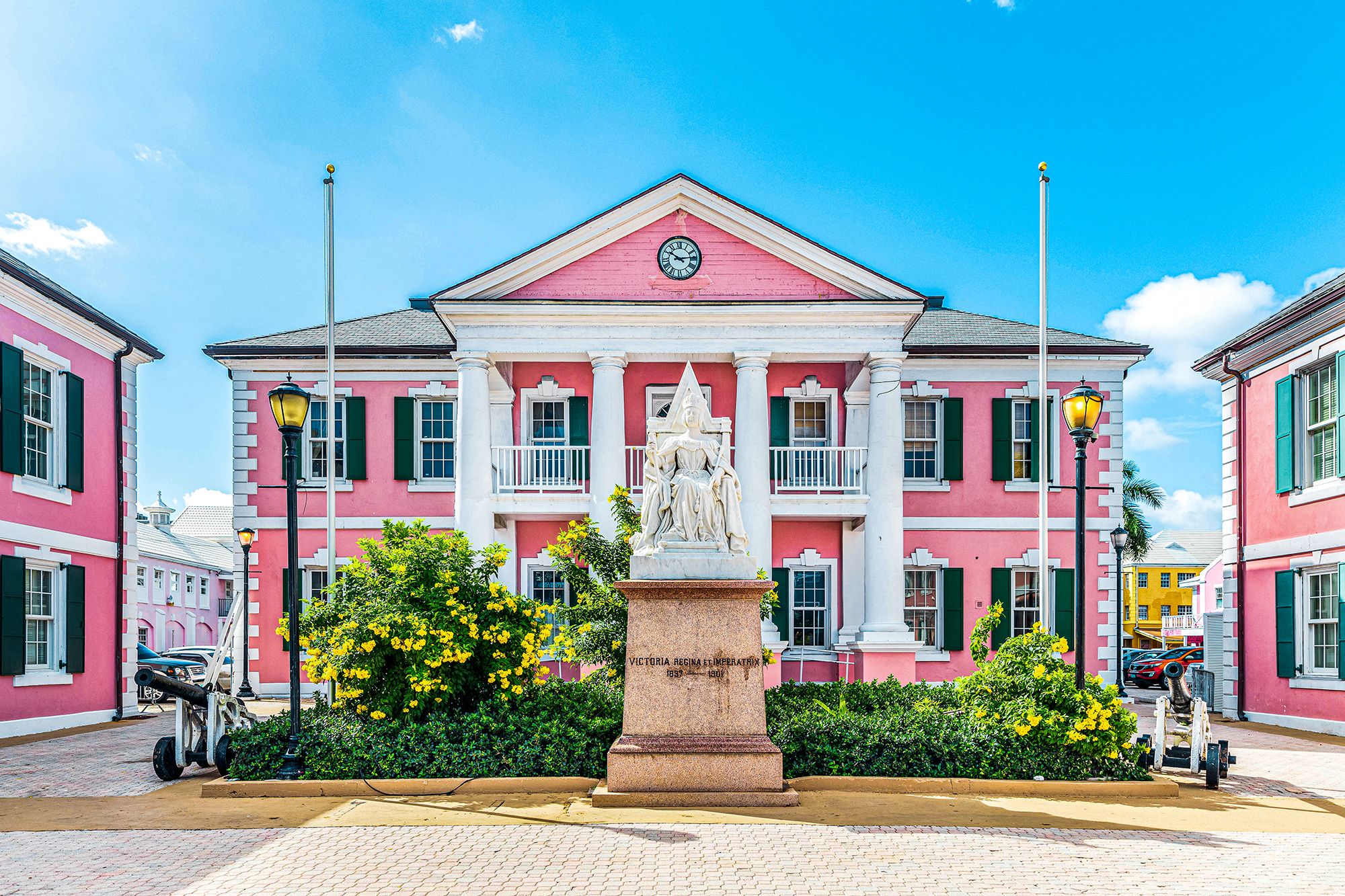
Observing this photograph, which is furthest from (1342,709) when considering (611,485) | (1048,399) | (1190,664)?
(1190,664)

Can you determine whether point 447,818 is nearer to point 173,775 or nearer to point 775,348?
point 173,775

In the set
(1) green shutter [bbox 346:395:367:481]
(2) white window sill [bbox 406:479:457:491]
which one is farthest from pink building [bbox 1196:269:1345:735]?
(1) green shutter [bbox 346:395:367:481]

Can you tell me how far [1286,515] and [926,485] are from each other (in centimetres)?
641

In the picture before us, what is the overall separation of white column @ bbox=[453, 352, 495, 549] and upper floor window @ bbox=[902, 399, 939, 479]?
8.49 meters

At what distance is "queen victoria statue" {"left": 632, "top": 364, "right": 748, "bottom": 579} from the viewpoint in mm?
8914

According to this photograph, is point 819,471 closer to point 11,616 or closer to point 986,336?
point 986,336

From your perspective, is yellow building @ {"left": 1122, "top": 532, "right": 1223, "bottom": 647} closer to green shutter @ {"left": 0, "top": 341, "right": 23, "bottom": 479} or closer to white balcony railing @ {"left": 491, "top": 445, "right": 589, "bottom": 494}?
white balcony railing @ {"left": 491, "top": 445, "right": 589, "bottom": 494}

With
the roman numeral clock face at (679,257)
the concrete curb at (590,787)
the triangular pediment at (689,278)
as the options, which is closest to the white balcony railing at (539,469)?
the triangular pediment at (689,278)

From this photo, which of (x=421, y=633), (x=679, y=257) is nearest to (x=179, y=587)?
(x=679, y=257)

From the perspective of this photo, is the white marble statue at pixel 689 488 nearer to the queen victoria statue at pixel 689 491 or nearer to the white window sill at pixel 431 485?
the queen victoria statue at pixel 689 491

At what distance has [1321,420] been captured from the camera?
1570 cm

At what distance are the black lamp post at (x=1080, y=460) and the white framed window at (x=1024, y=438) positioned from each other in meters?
10.5

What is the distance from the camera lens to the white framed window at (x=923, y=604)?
2034 cm

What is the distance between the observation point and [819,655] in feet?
63.7
